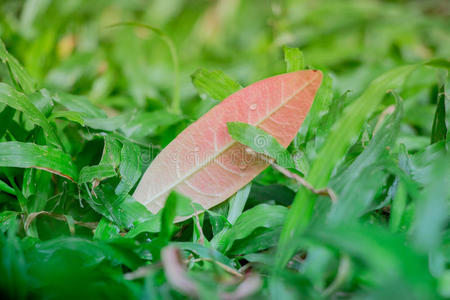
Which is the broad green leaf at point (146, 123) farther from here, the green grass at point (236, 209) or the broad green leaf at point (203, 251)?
the broad green leaf at point (203, 251)

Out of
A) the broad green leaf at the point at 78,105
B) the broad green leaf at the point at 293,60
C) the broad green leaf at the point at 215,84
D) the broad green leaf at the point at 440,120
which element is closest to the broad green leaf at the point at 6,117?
the broad green leaf at the point at 78,105

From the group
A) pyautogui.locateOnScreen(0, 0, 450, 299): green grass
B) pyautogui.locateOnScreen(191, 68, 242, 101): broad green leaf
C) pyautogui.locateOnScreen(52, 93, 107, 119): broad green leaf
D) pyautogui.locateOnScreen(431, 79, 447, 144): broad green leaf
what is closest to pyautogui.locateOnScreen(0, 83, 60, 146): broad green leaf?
pyautogui.locateOnScreen(0, 0, 450, 299): green grass

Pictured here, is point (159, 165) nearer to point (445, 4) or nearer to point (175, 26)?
point (175, 26)

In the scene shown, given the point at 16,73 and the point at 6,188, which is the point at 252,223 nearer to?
the point at 6,188

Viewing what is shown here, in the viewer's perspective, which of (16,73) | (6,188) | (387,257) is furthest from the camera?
(16,73)

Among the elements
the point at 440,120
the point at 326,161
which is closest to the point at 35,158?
the point at 326,161

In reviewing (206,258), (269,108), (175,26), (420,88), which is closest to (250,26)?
(175,26)
